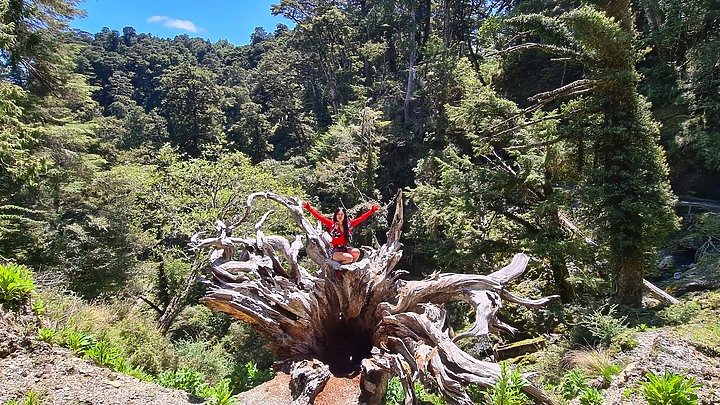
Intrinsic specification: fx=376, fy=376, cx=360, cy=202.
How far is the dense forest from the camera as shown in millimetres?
7613

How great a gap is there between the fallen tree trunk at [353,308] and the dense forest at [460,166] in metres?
2.08

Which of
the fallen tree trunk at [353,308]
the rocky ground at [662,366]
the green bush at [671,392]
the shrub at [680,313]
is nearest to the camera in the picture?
the green bush at [671,392]

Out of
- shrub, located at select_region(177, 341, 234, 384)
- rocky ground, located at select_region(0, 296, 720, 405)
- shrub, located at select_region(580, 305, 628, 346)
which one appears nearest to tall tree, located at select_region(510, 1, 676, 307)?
shrub, located at select_region(580, 305, 628, 346)

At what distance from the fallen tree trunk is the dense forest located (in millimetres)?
2078

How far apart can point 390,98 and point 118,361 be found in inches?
944

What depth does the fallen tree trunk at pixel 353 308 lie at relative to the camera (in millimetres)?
5805

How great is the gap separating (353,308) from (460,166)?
6.26 meters

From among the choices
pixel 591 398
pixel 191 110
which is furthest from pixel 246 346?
→ pixel 191 110

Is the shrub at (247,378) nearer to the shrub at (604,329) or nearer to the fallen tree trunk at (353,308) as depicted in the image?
the fallen tree trunk at (353,308)

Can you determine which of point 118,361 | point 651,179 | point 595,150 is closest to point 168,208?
point 118,361

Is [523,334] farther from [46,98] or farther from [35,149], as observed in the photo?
[46,98]

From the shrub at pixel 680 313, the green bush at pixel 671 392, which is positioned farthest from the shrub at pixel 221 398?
the shrub at pixel 680 313

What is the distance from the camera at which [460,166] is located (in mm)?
11586

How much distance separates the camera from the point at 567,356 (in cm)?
602
